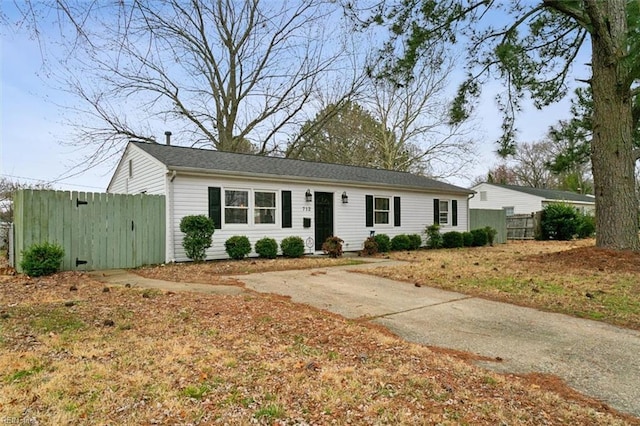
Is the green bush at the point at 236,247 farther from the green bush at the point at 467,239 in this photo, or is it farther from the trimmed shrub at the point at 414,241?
the green bush at the point at 467,239

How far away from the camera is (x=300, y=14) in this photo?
61.1ft

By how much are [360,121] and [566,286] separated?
21.4m

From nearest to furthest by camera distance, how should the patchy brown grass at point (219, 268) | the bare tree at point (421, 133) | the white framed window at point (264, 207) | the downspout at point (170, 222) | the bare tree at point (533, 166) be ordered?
the patchy brown grass at point (219, 268) < the downspout at point (170, 222) < the white framed window at point (264, 207) < the bare tree at point (421, 133) < the bare tree at point (533, 166)

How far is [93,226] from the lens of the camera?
30.0 ft

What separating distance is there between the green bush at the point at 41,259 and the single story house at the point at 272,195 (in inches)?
103

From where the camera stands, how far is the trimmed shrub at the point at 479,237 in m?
17.6

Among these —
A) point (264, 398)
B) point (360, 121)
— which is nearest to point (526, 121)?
point (264, 398)

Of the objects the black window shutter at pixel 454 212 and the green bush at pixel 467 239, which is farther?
the black window shutter at pixel 454 212

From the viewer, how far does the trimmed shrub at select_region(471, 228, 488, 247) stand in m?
17.6

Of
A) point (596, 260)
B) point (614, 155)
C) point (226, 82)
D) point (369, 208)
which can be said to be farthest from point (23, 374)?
point (226, 82)

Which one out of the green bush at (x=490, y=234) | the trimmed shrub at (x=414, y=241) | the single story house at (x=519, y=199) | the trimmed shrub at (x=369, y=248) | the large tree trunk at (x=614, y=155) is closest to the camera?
the large tree trunk at (x=614, y=155)

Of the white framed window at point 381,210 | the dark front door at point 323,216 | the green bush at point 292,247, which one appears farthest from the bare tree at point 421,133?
the green bush at point 292,247

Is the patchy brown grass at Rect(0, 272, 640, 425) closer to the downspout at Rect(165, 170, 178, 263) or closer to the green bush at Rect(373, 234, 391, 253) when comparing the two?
the downspout at Rect(165, 170, 178, 263)

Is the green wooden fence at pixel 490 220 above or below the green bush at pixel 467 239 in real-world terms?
above
